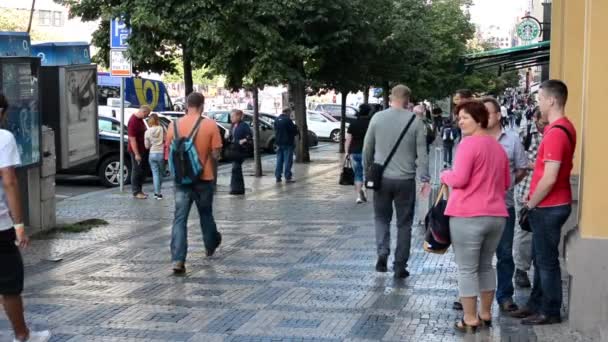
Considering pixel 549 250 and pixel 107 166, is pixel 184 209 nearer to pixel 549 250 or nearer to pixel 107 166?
pixel 549 250

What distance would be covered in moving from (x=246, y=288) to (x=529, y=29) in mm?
19475

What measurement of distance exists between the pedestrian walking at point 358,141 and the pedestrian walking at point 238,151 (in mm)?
2251

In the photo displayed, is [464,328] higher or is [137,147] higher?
[137,147]

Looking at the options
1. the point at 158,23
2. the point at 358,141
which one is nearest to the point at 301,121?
the point at 158,23

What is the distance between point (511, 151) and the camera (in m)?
7.07

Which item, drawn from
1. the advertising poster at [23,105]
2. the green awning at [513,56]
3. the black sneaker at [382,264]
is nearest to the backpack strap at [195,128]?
the black sneaker at [382,264]

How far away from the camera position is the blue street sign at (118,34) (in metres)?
16.8

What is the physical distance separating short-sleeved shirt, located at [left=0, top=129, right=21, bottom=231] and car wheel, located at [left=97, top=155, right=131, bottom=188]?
13044 mm

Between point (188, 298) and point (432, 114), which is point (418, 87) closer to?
point (432, 114)

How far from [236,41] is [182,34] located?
3.60 ft

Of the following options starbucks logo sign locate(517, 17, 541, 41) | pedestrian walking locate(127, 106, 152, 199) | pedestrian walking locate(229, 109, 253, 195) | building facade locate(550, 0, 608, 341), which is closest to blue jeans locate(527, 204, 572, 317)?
building facade locate(550, 0, 608, 341)

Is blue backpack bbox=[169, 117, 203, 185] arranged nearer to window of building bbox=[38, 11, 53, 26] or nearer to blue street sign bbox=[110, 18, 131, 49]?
blue street sign bbox=[110, 18, 131, 49]

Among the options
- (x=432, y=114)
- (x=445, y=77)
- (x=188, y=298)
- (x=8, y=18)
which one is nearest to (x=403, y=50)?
(x=445, y=77)

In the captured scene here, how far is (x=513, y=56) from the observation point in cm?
1878
